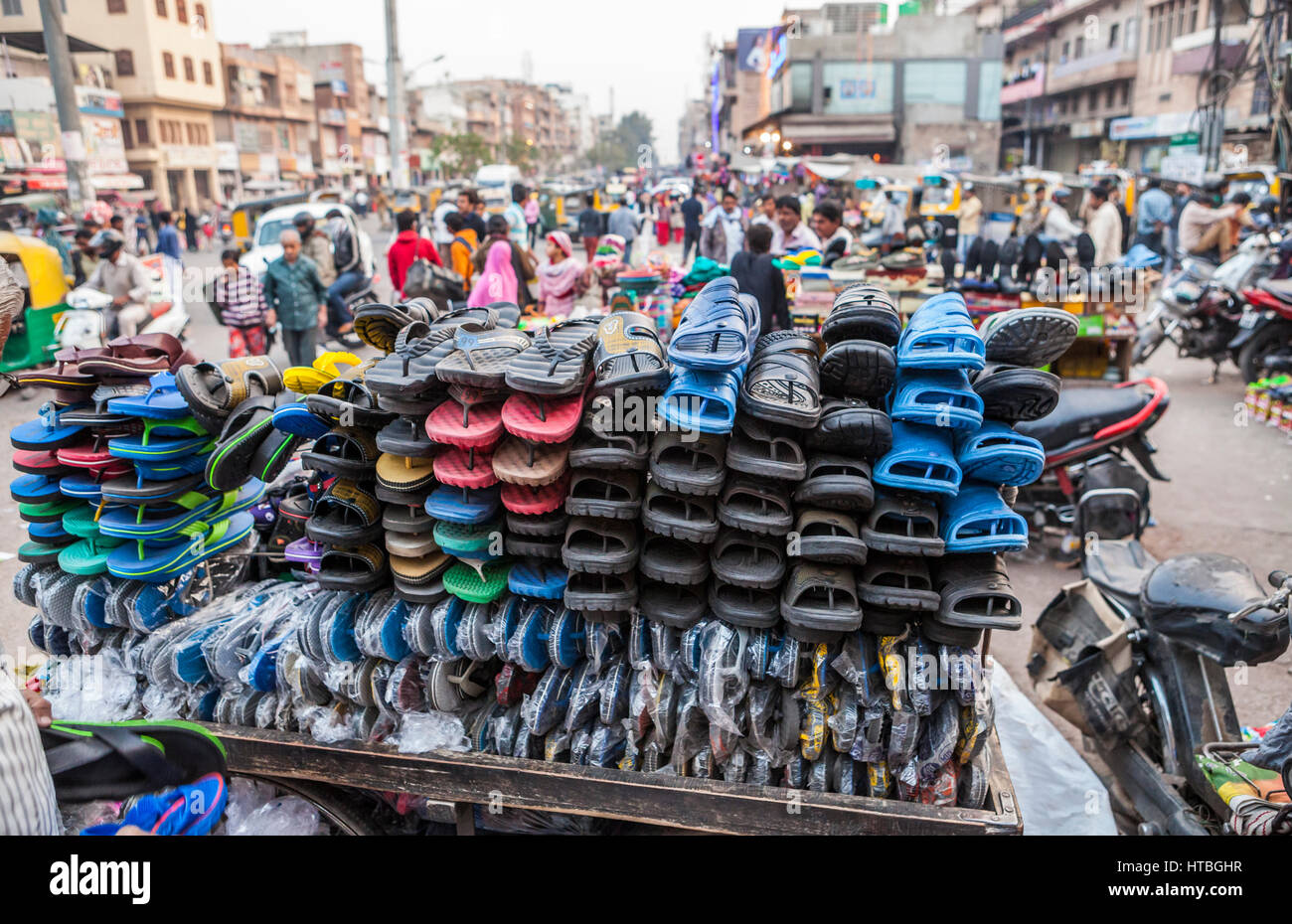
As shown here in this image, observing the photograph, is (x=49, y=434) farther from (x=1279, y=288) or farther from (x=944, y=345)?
(x=1279, y=288)

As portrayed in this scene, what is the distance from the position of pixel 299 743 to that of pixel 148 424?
3.77 ft

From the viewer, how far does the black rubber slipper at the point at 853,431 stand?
2139mm

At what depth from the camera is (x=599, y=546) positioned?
240 cm

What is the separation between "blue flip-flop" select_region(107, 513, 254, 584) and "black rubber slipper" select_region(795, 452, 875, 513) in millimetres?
2102

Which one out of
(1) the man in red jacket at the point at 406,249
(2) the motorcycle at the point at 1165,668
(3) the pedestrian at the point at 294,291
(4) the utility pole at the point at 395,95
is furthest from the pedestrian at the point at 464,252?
(4) the utility pole at the point at 395,95

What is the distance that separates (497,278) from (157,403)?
5267 mm

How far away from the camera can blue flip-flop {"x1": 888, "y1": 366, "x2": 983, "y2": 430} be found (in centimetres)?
216

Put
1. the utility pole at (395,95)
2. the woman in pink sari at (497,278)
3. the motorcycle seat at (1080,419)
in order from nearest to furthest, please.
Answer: the motorcycle seat at (1080,419) → the woman in pink sari at (497,278) → the utility pole at (395,95)

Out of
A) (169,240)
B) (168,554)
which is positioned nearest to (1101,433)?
(168,554)

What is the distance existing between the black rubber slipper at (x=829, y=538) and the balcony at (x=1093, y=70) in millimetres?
44133

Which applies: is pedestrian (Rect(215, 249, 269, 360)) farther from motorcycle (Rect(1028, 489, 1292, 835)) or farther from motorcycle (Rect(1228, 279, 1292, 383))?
motorcycle (Rect(1228, 279, 1292, 383))

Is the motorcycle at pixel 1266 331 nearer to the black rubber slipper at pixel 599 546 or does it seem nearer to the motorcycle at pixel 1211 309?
the motorcycle at pixel 1211 309

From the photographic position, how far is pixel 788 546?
7.35 feet

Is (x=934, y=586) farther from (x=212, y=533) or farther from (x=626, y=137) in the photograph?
(x=626, y=137)
